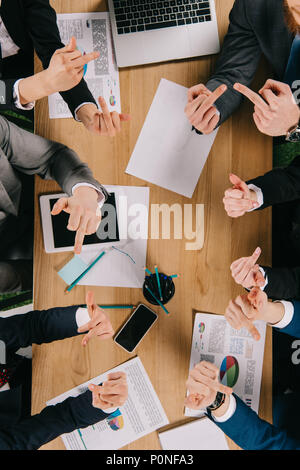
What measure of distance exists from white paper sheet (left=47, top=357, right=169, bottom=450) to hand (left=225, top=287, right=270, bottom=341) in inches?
14.2

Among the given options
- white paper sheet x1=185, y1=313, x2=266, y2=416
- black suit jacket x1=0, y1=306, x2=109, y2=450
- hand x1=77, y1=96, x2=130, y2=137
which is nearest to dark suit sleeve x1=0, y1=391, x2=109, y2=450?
black suit jacket x1=0, y1=306, x2=109, y2=450

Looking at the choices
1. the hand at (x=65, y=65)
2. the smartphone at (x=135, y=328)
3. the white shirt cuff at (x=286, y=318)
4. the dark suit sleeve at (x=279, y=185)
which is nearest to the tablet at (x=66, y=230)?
the smartphone at (x=135, y=328)

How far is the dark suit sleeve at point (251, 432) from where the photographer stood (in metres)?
1.22

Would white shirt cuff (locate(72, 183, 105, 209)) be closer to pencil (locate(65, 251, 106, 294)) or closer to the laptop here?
pencil (locate(65, 251, 106, 294))

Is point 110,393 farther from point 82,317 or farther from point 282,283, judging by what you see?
point 282,283

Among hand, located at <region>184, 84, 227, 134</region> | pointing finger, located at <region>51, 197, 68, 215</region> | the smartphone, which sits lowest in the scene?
the smartphone

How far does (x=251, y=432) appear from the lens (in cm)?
123

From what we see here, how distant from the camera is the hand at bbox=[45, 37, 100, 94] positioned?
108cm

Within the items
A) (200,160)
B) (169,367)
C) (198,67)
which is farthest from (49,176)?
(169,367)

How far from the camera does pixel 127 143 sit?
1.27 metres

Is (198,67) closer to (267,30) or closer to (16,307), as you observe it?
(267,30)

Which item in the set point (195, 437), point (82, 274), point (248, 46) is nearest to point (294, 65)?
point (248, 46)

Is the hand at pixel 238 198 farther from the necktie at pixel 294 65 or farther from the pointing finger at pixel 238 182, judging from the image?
the necktie at pixel 294 65

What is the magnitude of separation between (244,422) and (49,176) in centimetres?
105
